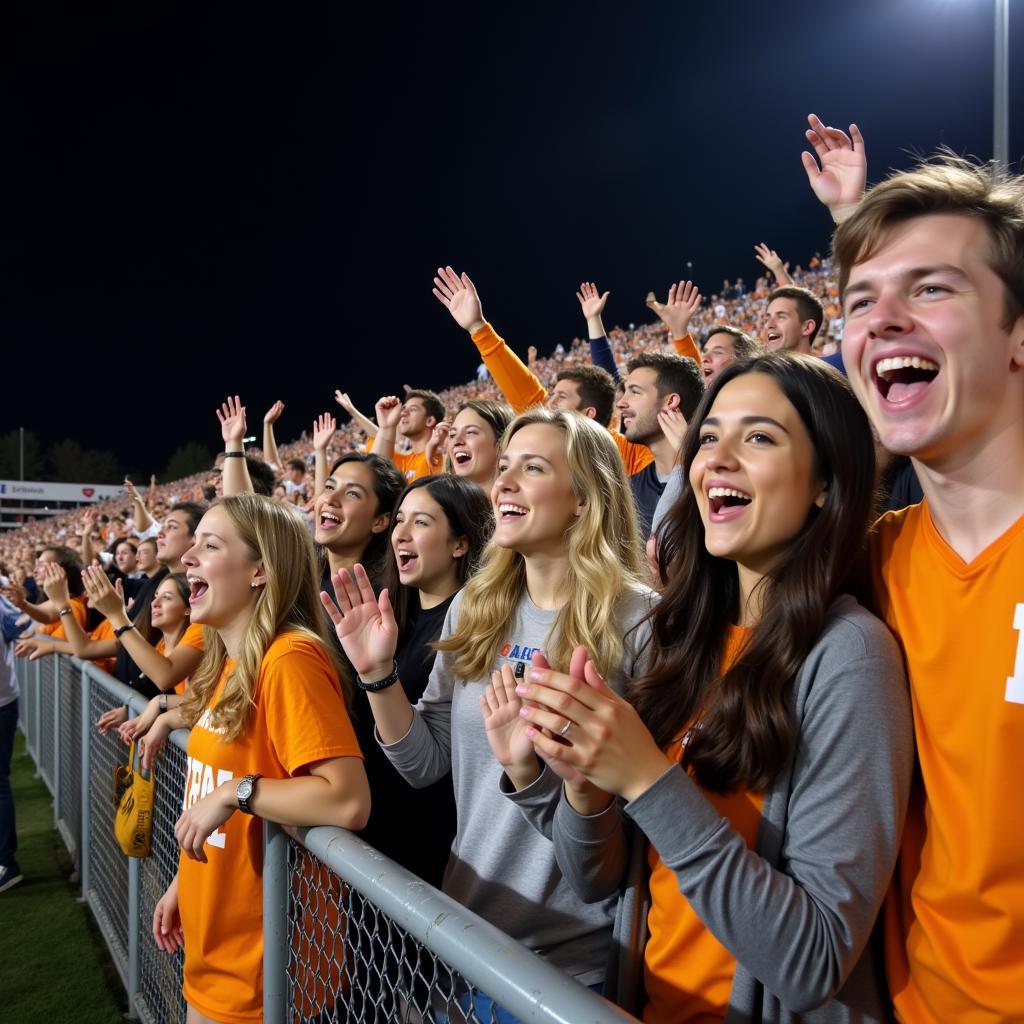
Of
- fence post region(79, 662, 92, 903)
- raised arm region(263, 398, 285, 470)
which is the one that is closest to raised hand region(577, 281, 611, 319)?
raised arm region(263, 398, 285, 470)

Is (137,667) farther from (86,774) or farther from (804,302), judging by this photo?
(804,302)

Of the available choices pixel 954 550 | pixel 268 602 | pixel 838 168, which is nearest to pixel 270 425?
pixel 268 602

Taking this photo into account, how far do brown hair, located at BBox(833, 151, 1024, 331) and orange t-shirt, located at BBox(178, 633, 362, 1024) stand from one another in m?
1.52

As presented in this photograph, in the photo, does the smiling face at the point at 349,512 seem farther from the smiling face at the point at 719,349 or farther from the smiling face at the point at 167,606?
the smiling face at the point at 719,349

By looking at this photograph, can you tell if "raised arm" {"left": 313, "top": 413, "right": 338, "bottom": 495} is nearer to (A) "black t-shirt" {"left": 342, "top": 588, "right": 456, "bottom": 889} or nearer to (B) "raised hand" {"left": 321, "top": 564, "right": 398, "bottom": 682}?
(A) "black t-shirt" {"left": 342, "top": 588, "right": 456, "bottom": 889}

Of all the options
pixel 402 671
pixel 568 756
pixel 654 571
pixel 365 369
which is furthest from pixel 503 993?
pixel 365 369

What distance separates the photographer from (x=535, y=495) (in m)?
2.17

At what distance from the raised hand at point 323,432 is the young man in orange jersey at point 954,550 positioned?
434 cm

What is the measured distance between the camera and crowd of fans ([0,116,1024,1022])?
110cm

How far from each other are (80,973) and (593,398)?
4.00 meters

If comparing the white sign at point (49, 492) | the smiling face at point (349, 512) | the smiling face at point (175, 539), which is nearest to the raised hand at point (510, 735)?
the smiling face at point (349, 512)

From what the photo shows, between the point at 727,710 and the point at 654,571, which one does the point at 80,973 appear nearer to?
the point at 654,571

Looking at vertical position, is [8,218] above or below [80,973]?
above

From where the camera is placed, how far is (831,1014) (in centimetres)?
116
